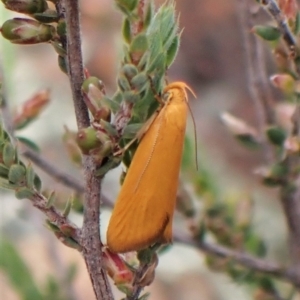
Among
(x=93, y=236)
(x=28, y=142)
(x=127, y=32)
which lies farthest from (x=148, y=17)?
(x=28, y=142)

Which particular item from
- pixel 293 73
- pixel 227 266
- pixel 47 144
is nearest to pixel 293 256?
pixel 227 266

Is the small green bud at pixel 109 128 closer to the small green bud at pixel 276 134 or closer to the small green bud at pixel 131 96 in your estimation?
the small green bud at pixel 131 96

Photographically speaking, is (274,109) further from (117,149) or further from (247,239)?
(117,149)

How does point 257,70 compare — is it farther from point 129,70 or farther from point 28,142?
point 129,70

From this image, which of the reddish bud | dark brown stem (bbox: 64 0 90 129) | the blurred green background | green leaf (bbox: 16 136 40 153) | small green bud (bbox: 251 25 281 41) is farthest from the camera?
the blurred green background

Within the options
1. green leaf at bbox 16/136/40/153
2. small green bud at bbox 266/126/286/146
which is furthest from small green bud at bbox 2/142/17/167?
small green bud at bbox 266/126/286/146

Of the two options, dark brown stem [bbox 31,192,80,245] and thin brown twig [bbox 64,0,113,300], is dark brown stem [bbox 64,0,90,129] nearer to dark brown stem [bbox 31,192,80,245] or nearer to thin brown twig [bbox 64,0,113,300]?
thin brown twig [bbox 64,0,113,300]

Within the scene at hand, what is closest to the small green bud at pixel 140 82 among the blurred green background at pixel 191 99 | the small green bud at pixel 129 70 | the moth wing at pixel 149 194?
the small green bud at pixel 129 70
